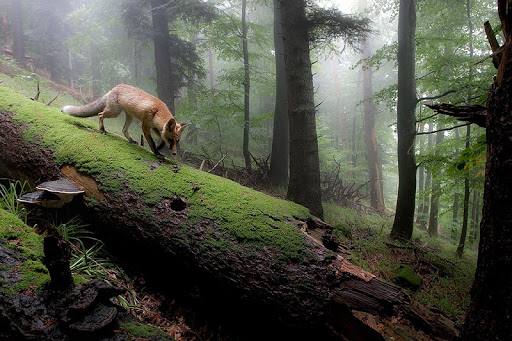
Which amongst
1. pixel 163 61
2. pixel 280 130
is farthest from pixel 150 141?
pixel 163 61

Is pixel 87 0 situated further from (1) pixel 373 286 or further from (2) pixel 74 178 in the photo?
(1) pixel 373 286

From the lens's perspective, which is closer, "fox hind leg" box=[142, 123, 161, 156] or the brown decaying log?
the brown decaying log

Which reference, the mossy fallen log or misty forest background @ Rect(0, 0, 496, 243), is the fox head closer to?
the mossy fallen log

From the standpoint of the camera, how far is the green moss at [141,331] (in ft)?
5.91

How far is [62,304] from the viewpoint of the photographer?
1758mm

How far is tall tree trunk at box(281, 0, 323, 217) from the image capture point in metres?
5.04

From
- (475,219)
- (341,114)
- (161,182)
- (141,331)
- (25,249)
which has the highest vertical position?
(341,114)

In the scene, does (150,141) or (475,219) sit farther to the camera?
(475,219)

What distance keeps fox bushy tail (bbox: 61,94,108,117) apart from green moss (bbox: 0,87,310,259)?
1.11 feet

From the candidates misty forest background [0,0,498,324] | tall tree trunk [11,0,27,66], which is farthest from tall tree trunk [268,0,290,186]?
tall tree trunk [11,0,27,66]

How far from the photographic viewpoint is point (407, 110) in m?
5.97

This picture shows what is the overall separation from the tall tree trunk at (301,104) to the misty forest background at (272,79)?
567mm

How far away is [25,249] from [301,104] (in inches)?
185

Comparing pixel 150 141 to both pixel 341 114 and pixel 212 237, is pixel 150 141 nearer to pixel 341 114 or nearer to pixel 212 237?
pixel 212 237
